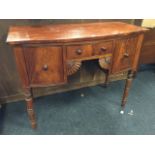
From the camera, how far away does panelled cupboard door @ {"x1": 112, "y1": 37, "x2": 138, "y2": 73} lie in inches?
47.5

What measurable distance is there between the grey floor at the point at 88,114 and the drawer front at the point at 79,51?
27.0 inches

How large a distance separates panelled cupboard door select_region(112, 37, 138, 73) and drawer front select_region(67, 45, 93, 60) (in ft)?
0.76

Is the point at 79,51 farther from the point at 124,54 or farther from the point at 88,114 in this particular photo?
the point at 88,114

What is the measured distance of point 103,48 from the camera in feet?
3.76

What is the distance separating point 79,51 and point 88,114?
0.75 metres

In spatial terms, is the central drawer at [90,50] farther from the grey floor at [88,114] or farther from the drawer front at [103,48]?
the grey floor at [88,114]

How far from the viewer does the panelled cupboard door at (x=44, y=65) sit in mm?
1016

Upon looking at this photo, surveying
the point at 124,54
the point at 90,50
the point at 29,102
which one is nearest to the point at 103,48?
the point at 90,50

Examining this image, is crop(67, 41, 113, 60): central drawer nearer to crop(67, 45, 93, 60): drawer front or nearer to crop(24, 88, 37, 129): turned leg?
crop(67, 45, 93, 60): drawer front

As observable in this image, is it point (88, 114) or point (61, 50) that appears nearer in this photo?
point (61, 50)

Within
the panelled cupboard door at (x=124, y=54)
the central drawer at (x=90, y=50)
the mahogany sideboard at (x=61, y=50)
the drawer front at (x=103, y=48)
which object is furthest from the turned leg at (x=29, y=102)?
the panelled cupboard door at (x=124, y=54)

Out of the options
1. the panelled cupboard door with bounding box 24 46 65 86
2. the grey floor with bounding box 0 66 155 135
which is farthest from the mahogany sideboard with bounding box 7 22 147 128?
the grey floor with bounding box 0 66 155 135
